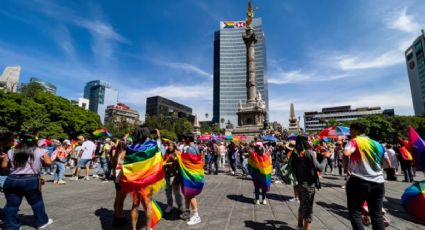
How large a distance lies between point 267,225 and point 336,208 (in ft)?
9.31

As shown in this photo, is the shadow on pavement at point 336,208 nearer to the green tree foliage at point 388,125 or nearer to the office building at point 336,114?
the green tree foliage at point 388,125

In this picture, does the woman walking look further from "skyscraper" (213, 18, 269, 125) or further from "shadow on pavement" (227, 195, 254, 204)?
"skyscraper" (213, 18, 269, 125)

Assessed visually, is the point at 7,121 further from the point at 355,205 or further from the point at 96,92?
the point at 96,92

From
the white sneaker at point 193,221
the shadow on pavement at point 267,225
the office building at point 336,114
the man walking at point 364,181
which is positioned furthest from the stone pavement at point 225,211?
the office building at point 336,114

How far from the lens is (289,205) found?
692 cm

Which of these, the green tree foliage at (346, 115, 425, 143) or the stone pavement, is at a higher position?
the green tree foliage at (346, 115, 425, 143)

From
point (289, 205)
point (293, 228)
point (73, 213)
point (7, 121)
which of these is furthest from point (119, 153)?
point (7, 121)

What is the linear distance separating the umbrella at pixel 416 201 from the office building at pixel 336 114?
432 feet

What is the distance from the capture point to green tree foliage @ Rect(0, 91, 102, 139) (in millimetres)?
33500

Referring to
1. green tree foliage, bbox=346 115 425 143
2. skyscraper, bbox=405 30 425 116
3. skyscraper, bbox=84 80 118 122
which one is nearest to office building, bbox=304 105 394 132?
skyscraper, bbox=405 30 425 116

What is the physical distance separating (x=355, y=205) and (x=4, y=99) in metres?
46.1

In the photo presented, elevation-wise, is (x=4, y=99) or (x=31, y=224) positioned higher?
(x=4, y=99)

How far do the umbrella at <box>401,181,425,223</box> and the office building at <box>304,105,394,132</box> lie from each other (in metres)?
132

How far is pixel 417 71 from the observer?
9281cm
